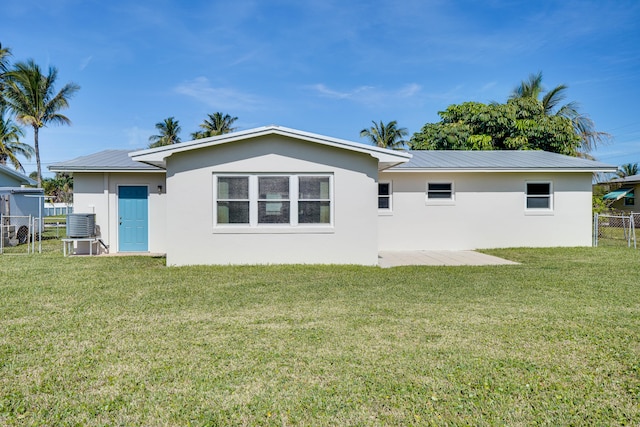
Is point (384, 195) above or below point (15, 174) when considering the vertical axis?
below

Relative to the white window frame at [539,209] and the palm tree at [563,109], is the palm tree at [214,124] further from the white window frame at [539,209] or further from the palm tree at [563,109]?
the white window frame at [539,209]

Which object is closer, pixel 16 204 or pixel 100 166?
pixel 100 166

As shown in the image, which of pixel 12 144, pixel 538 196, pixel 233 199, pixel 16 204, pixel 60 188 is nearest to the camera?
pixel 233 199

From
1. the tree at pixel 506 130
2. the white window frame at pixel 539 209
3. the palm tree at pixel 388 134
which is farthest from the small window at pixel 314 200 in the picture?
the palm tree at pixel 388 134

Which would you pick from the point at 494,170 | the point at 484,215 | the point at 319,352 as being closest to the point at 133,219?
the point at 319,352

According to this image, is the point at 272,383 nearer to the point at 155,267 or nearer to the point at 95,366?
the point at 95,366

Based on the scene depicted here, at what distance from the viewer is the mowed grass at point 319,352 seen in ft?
10.1

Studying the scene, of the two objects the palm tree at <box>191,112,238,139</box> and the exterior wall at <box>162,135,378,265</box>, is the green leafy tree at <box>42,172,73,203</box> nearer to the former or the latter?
the palm tree at <box>191,112,238,139</box>

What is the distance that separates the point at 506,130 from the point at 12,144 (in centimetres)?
3671

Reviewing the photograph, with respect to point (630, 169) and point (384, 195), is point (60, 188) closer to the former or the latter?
point (384, 195)

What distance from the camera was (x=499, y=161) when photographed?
14.2 meters

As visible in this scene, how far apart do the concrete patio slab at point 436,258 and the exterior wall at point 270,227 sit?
1106 millimetres

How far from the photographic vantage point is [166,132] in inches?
1624

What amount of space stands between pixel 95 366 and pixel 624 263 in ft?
39.0
